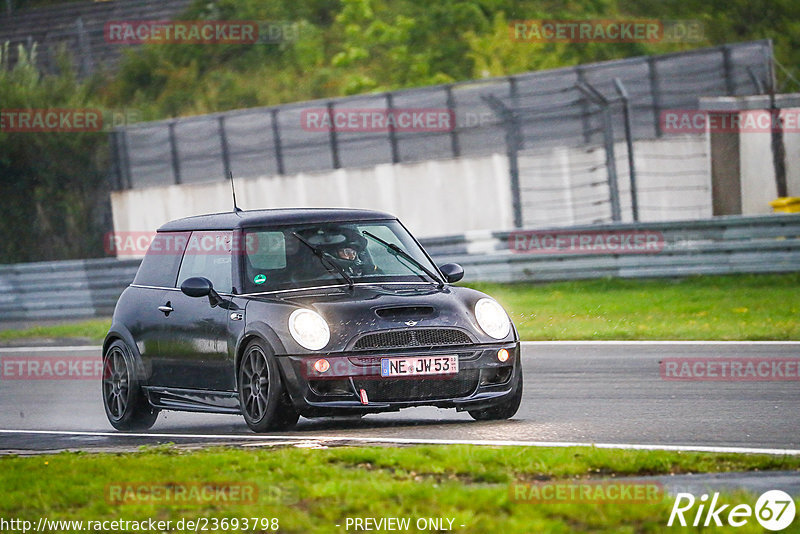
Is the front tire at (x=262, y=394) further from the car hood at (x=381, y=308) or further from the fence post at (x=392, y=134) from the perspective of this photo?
the fence post at (x=392, y=134)

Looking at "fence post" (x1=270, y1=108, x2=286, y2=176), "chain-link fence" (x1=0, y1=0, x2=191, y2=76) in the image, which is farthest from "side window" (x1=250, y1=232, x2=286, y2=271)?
"chain-link fence" (x1=0, y1=0, x2=191, y2=76)

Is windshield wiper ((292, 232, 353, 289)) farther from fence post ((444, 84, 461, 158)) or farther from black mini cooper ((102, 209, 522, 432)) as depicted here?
fence post ((444, 84, 461, 158))

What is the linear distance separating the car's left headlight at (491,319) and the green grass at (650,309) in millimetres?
6119

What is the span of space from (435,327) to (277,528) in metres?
3.82

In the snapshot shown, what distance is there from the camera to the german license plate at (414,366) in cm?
968

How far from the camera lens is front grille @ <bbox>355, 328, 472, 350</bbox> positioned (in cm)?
970

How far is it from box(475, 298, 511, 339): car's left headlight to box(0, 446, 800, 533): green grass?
1.83 meters

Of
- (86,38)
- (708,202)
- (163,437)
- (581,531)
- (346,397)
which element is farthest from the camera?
(86,38)

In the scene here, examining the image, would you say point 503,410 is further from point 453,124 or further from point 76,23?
point 76,23

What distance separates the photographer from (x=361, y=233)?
10883 mm

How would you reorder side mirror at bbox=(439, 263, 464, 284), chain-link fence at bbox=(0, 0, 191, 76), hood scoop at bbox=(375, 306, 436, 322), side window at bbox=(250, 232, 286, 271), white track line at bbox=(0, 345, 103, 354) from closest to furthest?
hood scoop at bbox=(375, 306, 436, 322)
side window at bbox=(250, 232, 286, 271)
side mirror at bbox=(439, 263, 464, 284)
white track line at bbox=(0, 345, 103, 354)
chain-link fence at bbox=(0, 0, 191, 76)

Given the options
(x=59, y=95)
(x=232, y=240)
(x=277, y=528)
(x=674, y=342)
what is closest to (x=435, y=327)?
(x=232, y=240)

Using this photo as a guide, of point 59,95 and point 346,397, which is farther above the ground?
point 59,95

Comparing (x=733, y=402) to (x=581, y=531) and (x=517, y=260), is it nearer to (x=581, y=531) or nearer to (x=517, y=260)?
(x=581, y=531)
